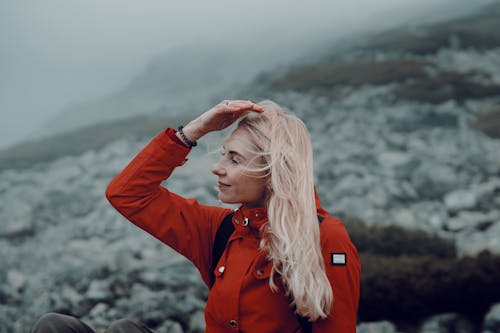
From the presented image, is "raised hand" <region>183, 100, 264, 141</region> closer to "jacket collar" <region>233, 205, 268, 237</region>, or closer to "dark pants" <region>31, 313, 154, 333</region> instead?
"jacket collar" <region>233, 205, 268, 237</region>

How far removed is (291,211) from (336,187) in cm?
878

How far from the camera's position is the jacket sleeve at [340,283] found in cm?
247

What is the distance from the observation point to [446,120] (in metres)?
15.2

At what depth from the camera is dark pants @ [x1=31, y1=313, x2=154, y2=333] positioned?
2732mm

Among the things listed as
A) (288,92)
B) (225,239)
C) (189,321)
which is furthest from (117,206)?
(288,92)

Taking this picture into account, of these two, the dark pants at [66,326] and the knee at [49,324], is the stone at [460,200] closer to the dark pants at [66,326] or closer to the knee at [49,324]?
the dark pants at [66,326]

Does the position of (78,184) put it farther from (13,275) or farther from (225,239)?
(225,239)

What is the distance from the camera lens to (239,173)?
9.06 feet

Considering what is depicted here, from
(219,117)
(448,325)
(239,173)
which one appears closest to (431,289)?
(448,325)

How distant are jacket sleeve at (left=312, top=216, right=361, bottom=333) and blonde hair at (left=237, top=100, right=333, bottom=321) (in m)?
0.05

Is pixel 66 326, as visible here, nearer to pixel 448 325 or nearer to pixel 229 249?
pixel 229 249

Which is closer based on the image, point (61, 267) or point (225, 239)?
point (225, 239)

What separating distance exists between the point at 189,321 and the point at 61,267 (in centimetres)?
310

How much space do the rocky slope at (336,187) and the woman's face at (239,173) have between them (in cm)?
40
